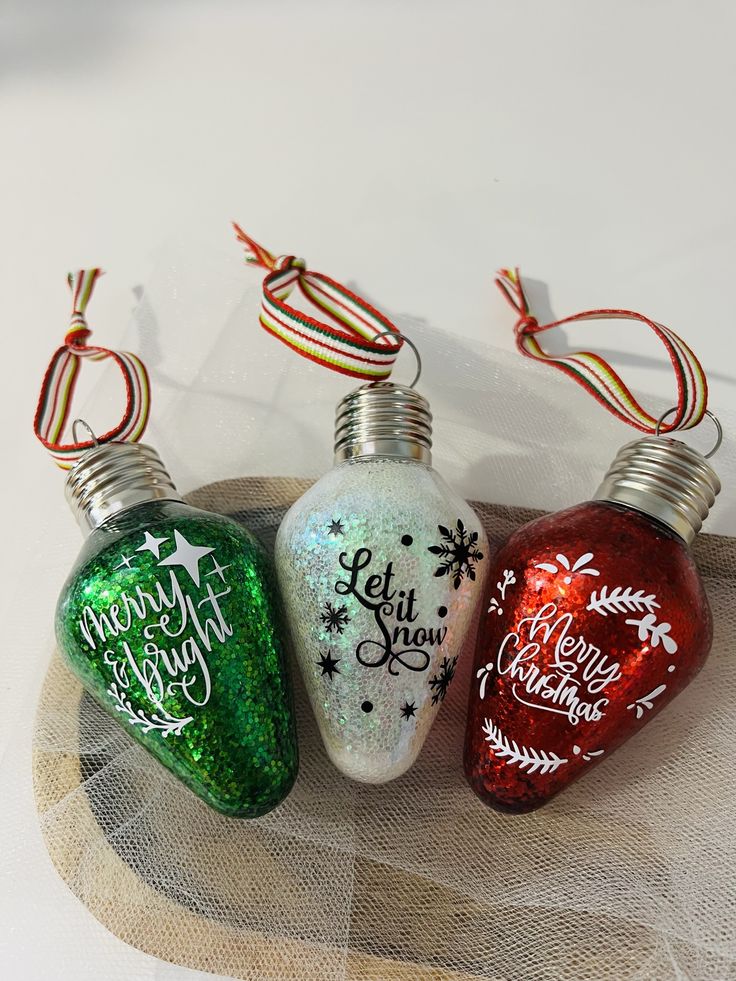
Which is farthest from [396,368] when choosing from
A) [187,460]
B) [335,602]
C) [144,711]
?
[144,711]

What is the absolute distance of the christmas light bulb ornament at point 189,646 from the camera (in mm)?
750

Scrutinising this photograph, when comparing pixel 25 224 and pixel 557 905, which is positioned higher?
pixel 25 224

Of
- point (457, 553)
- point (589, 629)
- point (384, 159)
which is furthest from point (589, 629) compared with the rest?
point (384, 159)

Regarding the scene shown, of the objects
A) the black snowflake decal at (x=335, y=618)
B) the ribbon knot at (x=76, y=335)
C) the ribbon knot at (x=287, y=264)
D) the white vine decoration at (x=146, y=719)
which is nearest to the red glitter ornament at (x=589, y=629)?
the black snowflake decal at (x=335, y=618)

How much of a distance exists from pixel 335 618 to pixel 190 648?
12 centimetres

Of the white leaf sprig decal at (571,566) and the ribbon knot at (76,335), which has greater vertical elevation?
the ribbon knot at (76,335)

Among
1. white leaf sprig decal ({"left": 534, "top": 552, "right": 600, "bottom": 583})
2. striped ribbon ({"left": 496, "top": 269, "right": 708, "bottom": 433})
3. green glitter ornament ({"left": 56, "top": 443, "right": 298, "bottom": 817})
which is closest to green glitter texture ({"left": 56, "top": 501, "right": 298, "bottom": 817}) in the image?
green glitter ornament ({"left": 56, "top": 443, "right": 298, "bottom": 817})

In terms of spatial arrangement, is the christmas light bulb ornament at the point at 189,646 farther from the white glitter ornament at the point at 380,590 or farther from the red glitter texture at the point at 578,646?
the red glitter texture at the point at 578,646

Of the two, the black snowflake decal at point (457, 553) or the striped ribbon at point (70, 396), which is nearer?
the black snowflake decal at point (457, 553)

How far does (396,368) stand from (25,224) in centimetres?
61

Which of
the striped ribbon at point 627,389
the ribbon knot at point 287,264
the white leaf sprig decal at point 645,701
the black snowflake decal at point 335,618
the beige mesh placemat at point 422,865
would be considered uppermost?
the ribbon knot at point 287,264

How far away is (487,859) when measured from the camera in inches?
32.5

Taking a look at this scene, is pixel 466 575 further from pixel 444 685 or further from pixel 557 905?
pixel 557 905

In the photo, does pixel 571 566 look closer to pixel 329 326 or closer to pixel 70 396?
Answer: pixel 329 326
